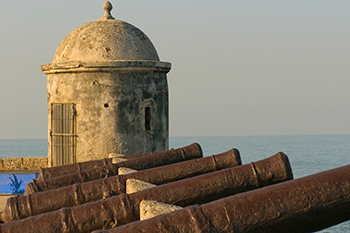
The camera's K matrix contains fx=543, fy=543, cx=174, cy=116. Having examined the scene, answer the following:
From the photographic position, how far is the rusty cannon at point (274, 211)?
376 cm

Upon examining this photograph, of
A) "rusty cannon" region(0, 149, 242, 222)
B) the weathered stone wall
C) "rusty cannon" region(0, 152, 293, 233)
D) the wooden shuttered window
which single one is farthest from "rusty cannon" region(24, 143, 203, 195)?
the weathered stone wall

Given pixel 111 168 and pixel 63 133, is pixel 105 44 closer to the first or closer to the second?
pixel 63 133

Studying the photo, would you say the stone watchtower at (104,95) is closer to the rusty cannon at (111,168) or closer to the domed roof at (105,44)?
the domed roof at (105,44)

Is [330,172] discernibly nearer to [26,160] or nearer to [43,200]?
[43,200]

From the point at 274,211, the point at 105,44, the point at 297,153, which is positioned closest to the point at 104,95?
the point at 105,44

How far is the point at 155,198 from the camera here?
491 cm

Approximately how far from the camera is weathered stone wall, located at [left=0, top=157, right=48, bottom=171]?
14.5 metres

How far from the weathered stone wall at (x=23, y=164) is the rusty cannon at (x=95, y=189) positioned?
28.2 feet

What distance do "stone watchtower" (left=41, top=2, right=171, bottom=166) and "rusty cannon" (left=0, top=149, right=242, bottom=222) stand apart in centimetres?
503

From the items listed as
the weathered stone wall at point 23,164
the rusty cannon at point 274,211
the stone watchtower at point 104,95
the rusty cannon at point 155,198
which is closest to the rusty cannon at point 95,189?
the rusty cannon at point 155,198

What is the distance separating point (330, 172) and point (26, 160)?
38.7ft

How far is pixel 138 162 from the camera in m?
7.86

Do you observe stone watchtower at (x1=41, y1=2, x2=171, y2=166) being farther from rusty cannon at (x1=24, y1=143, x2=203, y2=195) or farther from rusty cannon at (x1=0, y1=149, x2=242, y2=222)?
rusty cannon at (x1=0, y1=149, x2=242, y2=222)

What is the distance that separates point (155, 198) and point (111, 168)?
2.77 meters
